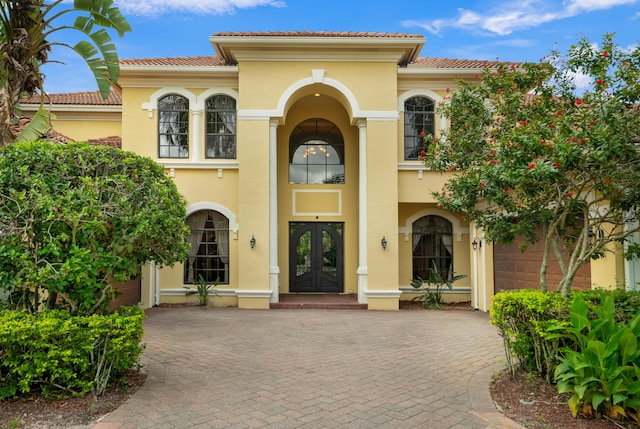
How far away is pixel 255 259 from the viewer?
12766 mm

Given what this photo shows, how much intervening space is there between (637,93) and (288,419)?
17.7 feet

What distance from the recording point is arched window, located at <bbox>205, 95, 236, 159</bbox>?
13938 mm

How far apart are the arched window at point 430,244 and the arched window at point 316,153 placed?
3.25m

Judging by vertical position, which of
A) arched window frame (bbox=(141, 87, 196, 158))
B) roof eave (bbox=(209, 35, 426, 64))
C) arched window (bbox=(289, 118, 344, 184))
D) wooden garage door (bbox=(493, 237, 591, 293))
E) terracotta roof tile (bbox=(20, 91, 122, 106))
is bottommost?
wooden garage door (bbox=(493, 237, 591, 293))

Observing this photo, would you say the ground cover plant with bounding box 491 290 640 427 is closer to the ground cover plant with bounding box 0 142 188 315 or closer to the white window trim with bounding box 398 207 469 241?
the ground cover plant with bounding box 0 142 188 315

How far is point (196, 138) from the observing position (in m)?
13.8

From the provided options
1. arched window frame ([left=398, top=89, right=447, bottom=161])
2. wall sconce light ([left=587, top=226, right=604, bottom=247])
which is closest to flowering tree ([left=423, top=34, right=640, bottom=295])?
wall sconce light ([left=587, top=226, right=604, bottom=247])

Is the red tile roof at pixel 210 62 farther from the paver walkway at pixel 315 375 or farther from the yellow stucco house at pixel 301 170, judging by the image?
the paver walkway at pixel 315 375

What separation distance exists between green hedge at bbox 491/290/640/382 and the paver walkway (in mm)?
710

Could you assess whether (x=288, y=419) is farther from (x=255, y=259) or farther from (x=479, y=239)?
(x=479, y=239)

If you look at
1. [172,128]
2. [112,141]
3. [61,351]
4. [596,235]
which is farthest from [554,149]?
[112,141]

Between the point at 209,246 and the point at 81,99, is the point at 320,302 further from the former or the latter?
the point at 81,99

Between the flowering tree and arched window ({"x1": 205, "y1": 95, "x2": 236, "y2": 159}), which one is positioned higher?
arched window ({"x1": 205, "y1": 95, "x2": 236, "y2": 159})

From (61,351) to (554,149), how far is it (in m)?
5.97
